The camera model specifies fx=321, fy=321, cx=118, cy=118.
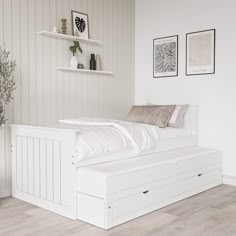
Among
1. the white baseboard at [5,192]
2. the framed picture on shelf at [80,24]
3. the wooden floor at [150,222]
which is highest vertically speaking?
the framed picture on shelf at [80,24]

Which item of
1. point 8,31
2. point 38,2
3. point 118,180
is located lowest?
point 118,180

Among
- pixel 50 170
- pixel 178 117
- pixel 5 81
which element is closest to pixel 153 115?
pixel 178 117

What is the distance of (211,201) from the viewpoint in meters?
2.97

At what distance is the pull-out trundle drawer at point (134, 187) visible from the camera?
2334 mm

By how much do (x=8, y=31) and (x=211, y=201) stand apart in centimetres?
252

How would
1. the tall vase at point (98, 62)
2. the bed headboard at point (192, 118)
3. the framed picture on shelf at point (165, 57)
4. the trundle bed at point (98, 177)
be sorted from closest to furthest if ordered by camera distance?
the trundle bed at point (98, 177)
the bed headboard at point (192, 118)
the tall vase at point (98, 62)
the framed picture on shelf at point (165, 57)

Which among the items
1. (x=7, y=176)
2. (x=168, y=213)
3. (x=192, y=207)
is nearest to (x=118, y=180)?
(x=168, y=213)

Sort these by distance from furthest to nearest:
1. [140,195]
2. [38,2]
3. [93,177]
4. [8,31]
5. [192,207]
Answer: [38,2] < [8,31] < [192,207] < [140,195] < [93,177]

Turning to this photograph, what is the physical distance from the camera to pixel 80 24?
378cm

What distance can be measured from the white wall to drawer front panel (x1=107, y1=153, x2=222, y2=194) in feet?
1.01

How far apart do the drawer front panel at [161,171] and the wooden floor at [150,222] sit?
0.90 ft

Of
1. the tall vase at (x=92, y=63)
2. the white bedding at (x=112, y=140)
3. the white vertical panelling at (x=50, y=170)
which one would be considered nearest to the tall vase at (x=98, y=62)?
the tall vase at (x=92, y=63)

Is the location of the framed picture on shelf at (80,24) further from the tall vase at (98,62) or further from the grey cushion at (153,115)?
the grey cushion at (153,115)

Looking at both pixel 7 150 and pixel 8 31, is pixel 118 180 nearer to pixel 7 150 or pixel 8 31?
pixel 7 150
